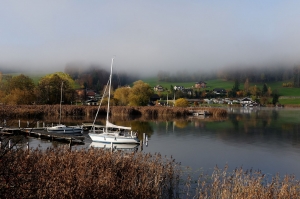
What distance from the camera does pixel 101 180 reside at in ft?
36.2

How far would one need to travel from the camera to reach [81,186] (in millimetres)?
10438

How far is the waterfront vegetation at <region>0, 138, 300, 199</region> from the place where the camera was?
914 centimetres

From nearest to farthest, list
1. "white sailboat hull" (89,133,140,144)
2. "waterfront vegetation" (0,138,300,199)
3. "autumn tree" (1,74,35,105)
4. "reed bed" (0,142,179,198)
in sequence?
"reed bed" (0,142,179,198), "waterfront vegetation" (0,138,300,199), "white sailboat hull" (89,133,140,144), "autumn tree" (1,74,35,105)

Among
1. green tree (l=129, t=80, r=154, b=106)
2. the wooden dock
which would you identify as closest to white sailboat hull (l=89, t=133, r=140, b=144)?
the wooden dock

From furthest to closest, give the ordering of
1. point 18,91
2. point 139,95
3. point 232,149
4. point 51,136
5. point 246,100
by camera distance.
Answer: point 246,100
point 139,95
point 18,91
point 51,136
point 232,149

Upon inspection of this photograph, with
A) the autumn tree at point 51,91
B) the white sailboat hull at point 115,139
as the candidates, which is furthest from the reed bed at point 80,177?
the autumn tree at point 51,91

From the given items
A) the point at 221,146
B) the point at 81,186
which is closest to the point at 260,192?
the point at 81,186

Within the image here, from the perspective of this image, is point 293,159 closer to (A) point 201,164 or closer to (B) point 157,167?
(A) point 201,164

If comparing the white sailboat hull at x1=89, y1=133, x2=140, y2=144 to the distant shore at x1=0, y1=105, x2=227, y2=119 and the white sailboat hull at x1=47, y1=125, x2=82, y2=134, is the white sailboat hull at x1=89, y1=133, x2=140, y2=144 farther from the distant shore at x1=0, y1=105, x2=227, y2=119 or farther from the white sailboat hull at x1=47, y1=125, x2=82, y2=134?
the distant shore at x1=0, y1=105, x2=227, y2=119

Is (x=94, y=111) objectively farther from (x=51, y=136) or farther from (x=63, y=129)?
(x=51, y=136)

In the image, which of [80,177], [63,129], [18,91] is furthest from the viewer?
[18,91]

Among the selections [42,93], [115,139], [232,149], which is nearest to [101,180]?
[115,139]

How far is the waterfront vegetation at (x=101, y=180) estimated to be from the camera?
9141mm

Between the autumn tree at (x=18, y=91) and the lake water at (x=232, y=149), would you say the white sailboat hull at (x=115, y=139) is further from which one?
the autumn tree at (x=18, y=91)
